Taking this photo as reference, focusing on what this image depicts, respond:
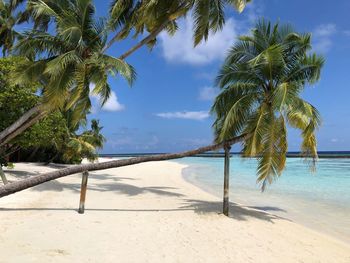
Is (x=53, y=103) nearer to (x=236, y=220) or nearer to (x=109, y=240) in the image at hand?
(x=109, y=240)

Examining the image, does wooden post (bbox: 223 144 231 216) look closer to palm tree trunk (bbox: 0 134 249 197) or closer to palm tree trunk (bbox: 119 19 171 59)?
palm tree trunk (bbox: 0 134 249 197)

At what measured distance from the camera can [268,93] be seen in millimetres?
10016

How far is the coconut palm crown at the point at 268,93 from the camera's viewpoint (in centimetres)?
948

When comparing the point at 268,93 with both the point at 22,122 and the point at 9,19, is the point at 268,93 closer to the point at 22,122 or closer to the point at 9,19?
the point at 22,122

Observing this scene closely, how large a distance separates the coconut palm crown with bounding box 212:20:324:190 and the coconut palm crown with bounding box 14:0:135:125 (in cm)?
358

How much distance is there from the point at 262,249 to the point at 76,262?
364 cm

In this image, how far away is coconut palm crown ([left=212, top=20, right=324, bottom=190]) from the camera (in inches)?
373

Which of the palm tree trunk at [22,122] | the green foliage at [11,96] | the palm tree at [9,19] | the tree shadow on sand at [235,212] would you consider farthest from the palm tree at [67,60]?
the palm tree at [9,19]

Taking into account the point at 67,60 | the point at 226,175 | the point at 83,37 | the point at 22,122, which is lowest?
the point at 226,175

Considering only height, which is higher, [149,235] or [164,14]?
[164,14]

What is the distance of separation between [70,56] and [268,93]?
6.36m

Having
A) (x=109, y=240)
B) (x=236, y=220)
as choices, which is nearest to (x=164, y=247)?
(x=109, y=240)

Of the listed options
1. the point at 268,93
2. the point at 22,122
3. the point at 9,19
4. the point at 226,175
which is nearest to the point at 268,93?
the point at 268,93

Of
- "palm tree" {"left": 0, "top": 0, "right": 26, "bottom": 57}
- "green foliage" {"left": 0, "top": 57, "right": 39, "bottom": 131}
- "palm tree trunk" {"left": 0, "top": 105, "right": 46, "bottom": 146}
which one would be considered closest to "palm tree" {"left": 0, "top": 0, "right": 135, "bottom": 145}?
"palm tree trunk" {"left": 0, "top": 105, "right": 46, "bottom": 146}
